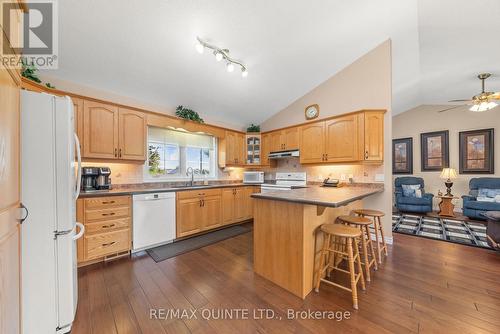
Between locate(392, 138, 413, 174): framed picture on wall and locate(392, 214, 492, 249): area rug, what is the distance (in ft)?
6.09

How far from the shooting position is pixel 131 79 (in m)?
2.96

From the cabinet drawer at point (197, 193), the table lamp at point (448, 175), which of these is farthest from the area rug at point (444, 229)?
the cabinet drawer at point (197, 193)

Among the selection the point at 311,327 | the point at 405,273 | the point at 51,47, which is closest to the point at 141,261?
the point at 311,327

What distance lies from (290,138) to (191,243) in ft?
9.70

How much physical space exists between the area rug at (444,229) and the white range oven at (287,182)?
2.01m

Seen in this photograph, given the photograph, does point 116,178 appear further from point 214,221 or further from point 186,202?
point 214,221

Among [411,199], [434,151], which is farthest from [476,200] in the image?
[434,151]

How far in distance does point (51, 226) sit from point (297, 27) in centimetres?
348

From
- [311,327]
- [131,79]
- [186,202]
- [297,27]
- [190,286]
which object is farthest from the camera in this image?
[186,202]

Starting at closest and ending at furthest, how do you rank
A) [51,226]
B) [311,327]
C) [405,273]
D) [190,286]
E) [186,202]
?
[51,226], [311,327], [190,286], [405,273], [186,202]

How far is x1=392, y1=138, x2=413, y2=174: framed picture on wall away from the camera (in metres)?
5.91

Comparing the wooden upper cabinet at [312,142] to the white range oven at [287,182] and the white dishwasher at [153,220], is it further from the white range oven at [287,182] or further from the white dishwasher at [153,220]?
the white dishwasher at [153,220]

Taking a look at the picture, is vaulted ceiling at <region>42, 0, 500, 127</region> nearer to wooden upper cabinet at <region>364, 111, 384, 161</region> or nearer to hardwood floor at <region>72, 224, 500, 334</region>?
wooden upper cabinet at <region>364, 111, 384, 161</region>
